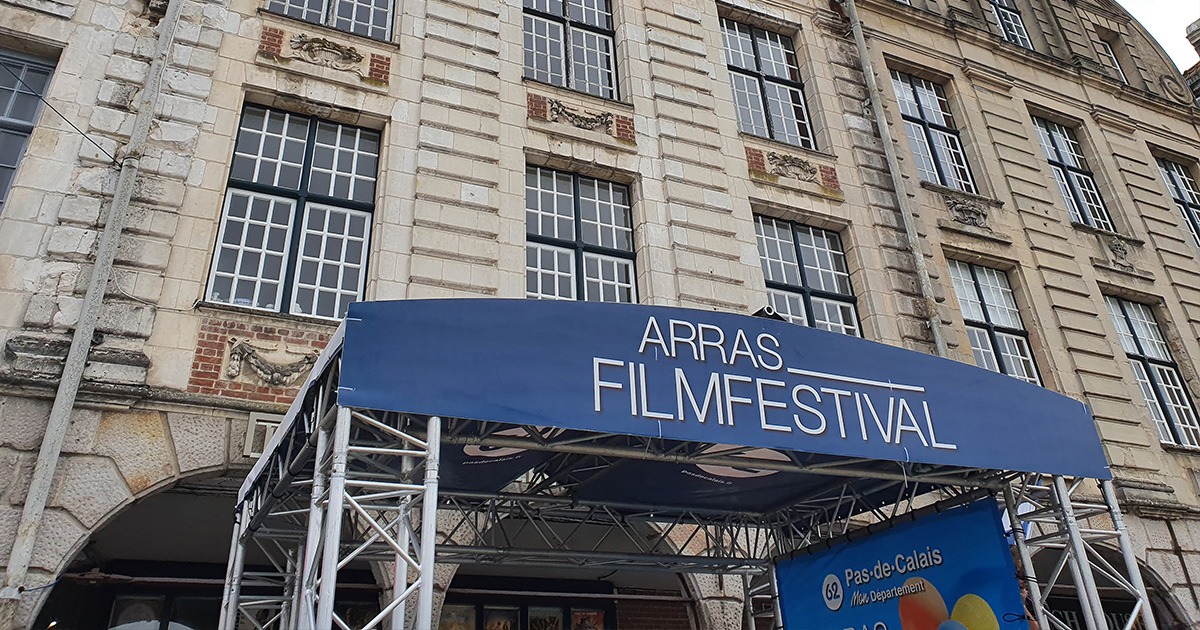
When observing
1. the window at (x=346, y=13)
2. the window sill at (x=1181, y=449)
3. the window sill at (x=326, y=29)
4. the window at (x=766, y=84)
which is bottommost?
the window sill at (x=1181, y=449)

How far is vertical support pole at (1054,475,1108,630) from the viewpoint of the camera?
714 cm

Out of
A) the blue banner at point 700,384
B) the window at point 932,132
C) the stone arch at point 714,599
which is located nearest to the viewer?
the blue banner at point 700,384

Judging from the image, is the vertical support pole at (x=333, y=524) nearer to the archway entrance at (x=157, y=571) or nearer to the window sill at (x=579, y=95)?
the archway entrance at (x=157, y=571)

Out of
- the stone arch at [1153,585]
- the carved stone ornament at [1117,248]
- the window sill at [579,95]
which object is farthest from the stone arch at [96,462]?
the carved stone ornament at [1117,248]

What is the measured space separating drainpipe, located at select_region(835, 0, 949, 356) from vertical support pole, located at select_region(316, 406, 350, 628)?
1009 cm

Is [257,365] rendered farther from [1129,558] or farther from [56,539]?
[1129,558]

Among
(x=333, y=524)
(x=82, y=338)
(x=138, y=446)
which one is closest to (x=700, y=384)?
(x=333, y=524)

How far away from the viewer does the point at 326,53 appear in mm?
11414

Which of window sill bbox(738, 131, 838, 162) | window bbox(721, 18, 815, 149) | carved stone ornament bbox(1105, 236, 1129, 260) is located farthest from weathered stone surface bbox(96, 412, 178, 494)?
carved stone ornament bbox(1105, 236, 1129, 260)

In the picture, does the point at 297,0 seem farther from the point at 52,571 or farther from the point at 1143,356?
the point at 1143,356

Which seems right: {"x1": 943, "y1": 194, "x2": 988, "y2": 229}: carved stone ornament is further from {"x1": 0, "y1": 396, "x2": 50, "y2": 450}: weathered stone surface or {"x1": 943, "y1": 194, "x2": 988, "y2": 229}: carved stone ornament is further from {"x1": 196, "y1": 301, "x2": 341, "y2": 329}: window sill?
{"x1": 0, "y1": 396, "x2": 50, "y2": 450}: weathered stone surface

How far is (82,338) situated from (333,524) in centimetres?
510

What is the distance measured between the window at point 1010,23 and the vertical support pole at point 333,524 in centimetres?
1902

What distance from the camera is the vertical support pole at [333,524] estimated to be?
465 centimetres
